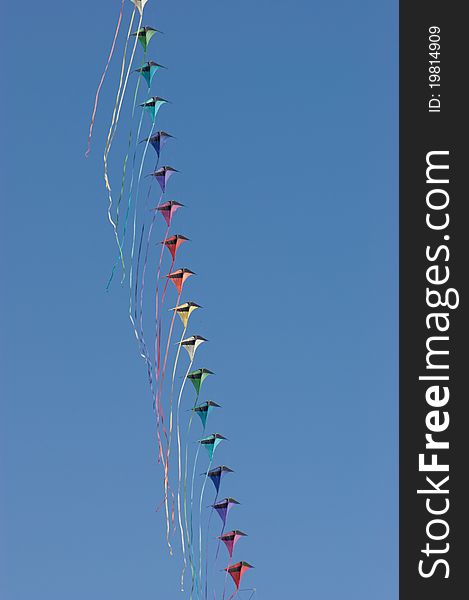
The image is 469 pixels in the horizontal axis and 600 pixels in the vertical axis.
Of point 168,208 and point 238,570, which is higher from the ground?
point 168,208

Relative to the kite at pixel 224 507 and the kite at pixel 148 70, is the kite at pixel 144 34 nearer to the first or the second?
the kite at pixel 148 70

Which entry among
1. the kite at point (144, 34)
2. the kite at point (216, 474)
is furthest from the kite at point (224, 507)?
the kite at point (144, 34)

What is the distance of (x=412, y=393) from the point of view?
1134 inches

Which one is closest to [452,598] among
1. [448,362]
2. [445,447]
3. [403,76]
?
[445,447]

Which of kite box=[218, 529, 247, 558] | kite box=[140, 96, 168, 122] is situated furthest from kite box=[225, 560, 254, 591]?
kite box=[140, 96, 168, 122]

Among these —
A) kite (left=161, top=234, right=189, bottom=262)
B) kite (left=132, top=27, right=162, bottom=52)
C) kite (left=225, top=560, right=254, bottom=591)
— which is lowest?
kite (left=225, top=560, right=254, bottom=591)

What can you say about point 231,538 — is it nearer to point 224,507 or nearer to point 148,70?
point 224,507

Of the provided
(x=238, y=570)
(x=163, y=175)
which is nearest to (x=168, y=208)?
(x=163, y=175)

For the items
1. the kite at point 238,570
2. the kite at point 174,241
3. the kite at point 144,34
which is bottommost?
the kite at point 238,570

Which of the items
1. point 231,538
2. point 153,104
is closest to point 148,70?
point 153,104

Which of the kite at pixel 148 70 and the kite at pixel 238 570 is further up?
the kite at pixel 148 70

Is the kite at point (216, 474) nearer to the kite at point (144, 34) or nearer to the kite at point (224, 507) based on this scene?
the kite at point (224, 507)

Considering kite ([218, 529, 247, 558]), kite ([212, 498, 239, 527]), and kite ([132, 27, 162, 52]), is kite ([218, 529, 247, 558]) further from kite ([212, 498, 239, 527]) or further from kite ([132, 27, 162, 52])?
kite ([132, 27, 162, 52])

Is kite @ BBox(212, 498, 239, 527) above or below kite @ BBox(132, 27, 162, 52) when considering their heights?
below
